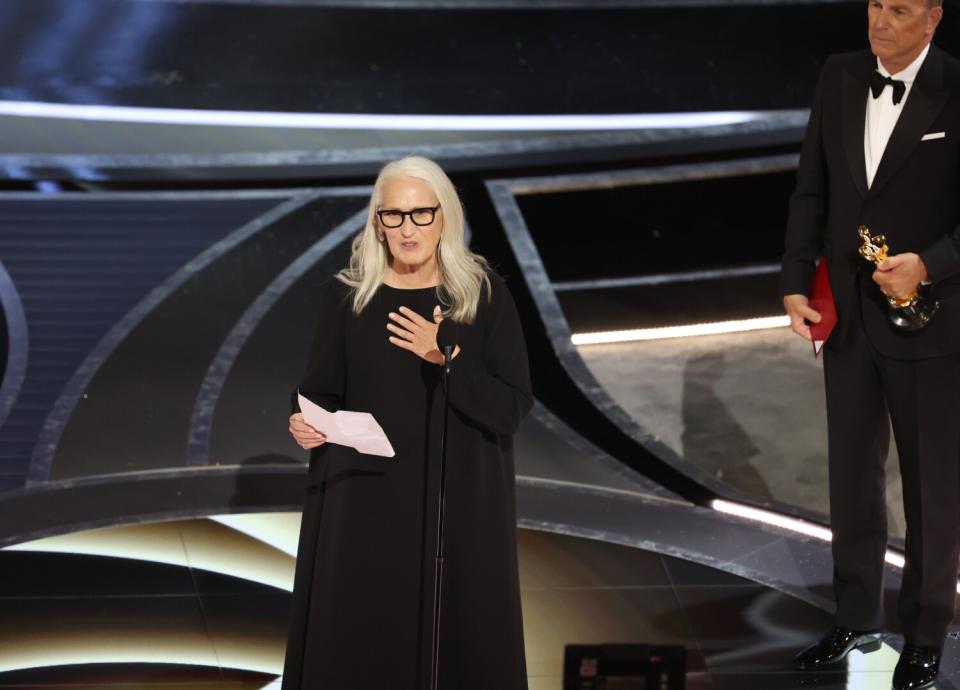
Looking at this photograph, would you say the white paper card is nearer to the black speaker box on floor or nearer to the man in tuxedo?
the black speaker box on floor

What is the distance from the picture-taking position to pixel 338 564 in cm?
320

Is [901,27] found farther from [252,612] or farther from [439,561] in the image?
[252,612]

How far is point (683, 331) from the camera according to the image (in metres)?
7.19

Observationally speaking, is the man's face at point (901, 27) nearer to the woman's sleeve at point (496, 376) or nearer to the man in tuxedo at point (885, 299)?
the man in tuxedo at point (885, 299)

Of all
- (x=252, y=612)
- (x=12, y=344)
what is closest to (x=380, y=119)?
(x=12, y=344)

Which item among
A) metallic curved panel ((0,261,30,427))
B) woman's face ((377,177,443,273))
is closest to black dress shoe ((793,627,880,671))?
woman's face ((377,177,443,273))

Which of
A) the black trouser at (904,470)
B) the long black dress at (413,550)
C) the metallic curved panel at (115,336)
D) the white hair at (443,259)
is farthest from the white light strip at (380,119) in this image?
→ the long black dress at (413,550)

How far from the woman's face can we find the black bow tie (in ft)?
4.51

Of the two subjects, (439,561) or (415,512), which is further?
(415,512)

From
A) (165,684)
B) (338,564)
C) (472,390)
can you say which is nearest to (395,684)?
(338,564)

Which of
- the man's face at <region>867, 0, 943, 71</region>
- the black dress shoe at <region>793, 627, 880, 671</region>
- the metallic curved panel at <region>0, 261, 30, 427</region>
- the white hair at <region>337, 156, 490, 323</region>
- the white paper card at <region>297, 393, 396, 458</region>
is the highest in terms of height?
the metallic curved panel at <region>0, 261, 30, 427</region>

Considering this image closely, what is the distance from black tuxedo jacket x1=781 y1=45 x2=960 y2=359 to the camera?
374 cm

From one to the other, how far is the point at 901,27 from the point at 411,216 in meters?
1.46

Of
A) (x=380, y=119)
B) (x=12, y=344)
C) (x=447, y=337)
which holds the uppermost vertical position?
(x=380, y=119)
